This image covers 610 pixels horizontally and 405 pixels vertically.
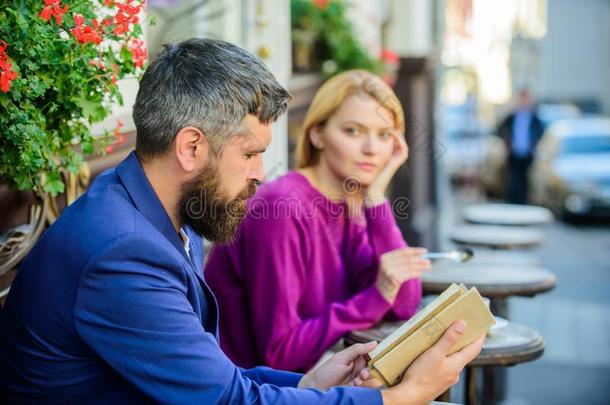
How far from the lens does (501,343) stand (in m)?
3.10

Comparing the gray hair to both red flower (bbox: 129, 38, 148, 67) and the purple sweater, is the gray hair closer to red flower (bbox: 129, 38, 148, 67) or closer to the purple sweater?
red flower (bbox: 129, 38, 148, 67)

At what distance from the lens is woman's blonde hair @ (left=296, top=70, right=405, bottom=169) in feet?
11.3

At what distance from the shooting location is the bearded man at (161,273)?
1854mm

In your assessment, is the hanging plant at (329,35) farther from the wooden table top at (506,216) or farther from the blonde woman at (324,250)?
the blonde woman at (324,250)

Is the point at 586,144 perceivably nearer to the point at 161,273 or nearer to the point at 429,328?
the point at 429,328

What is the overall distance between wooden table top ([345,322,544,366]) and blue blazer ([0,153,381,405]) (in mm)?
1081

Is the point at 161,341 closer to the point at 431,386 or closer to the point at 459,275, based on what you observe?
the point at 431,386

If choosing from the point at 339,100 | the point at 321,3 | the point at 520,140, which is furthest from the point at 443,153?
the point at 339,100

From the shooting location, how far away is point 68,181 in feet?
9.87

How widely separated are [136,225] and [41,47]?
1.90 ft

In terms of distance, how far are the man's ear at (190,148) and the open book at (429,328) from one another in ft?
1.87

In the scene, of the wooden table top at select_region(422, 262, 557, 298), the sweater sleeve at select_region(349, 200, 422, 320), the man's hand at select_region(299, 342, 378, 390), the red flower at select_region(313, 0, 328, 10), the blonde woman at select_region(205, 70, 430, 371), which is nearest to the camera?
the man's hand at select_region(299, 342, 378, 390)

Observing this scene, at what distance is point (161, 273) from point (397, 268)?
4.45 feet

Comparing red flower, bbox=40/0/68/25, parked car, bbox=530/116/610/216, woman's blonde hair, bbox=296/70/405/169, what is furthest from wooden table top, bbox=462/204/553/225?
parked car, bbox=530/116/610/216
